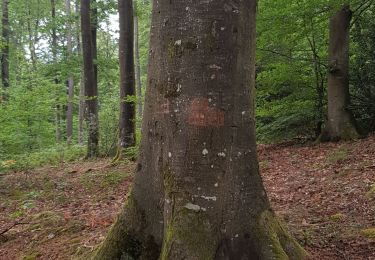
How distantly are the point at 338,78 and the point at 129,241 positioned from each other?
8.50 meters

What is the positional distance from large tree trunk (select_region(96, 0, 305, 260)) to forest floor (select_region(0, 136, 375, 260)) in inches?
37.9

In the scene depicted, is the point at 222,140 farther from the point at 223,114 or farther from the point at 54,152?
the point at 54,152

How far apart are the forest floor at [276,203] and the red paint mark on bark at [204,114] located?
1.59 meters

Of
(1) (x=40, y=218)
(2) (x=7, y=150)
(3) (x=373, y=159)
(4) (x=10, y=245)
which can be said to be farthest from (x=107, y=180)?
(2) (x=7, y=150)

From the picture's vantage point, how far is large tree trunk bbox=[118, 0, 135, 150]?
11.9 metres

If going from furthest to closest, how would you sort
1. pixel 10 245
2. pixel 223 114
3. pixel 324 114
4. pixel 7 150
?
pixel 7 150
pixel 324 114
pixel 10 245
pixel 223 114

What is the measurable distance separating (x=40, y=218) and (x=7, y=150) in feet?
30.3

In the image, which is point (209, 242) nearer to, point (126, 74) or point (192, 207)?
point (192, 207)

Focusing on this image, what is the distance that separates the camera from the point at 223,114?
10.5 ft

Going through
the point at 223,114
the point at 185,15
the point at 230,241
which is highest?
the point at 185,15

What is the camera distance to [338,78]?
10562 millimetres

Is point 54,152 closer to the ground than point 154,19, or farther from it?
closer to the ground

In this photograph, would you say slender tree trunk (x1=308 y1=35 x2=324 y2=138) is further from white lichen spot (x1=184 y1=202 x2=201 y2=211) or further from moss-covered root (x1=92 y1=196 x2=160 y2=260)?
white lichen spot (x1=184 y1=202 x2=201 y2=211)

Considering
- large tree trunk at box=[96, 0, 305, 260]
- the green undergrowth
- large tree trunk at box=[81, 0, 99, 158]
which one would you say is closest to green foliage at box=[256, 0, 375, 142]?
large tree trunk at box=[81, 0, 99, 158]
